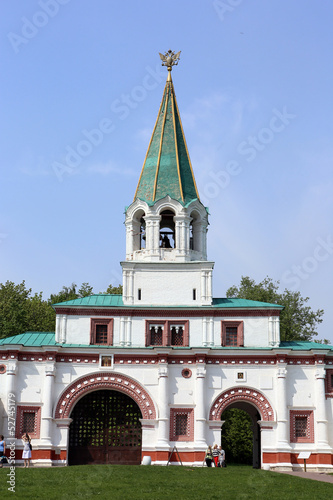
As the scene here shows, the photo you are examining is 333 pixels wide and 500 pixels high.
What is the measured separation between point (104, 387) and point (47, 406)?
2705 mm

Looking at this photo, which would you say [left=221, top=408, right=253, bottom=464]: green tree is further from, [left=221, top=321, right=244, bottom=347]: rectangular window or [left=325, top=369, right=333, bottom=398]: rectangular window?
[left=221, top=321, right=244, bottom=347]: rectangular window

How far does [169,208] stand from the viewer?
3309 centimetres

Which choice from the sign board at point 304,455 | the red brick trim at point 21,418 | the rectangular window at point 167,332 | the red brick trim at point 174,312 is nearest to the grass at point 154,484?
the sign board at point 304,455

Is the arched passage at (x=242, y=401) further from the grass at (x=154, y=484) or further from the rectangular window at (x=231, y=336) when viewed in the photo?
the grass at (x=154, y=484)

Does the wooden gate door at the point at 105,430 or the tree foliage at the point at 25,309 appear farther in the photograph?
the tree foliage at the point at 25,309

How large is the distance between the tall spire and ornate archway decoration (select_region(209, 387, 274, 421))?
961 centimetres

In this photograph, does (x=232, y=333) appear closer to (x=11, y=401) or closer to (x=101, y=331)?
(x=101, y=331)

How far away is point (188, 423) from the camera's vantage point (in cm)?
3002

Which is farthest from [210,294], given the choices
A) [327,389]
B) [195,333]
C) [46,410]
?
[46,410]

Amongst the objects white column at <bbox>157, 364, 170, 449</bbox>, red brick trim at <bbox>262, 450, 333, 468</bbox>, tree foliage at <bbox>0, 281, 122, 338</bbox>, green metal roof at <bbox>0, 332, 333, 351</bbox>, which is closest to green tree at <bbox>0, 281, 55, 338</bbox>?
tree foliage at <bbox>0, 281, 122, 338</bbox>

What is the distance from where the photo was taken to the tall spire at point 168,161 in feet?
110

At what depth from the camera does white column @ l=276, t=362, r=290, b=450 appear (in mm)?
29625

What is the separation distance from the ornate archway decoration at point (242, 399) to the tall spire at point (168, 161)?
9612 millimetres

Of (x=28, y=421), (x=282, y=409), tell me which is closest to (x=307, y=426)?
(x=282, y=409)
